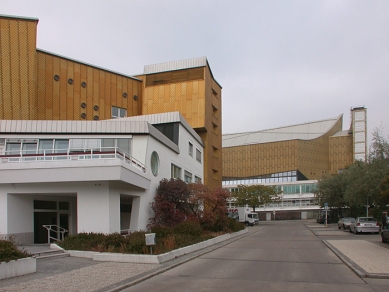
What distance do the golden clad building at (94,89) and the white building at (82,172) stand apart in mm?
10209

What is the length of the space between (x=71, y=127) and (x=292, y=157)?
85.7 meters

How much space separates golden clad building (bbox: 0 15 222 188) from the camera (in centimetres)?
3662

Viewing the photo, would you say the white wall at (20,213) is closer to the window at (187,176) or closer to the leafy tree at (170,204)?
the leafy tree at (170,204)

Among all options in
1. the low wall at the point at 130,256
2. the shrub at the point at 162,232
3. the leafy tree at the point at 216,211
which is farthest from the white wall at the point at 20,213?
the leafy tree at the point at 216,211

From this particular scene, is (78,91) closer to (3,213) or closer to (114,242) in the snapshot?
(3,213)

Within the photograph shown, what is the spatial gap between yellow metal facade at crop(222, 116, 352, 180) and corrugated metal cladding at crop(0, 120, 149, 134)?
84.0 metres

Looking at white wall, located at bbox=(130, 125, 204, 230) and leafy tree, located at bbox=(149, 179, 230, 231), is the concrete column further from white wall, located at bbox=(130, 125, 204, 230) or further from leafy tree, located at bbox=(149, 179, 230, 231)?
leafy tree, located at bbox=(149, 179, 230, 231)

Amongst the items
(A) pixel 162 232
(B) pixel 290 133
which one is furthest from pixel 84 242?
(B) pixel 290 133

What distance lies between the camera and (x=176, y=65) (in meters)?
47.7

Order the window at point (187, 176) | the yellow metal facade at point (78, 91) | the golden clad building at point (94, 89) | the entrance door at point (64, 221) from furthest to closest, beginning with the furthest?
the yellow metal facade at point (78, 91) < the window at point (187, 176) < the golden clad building at point (94, 89) < the entrance door at point (64, 221)

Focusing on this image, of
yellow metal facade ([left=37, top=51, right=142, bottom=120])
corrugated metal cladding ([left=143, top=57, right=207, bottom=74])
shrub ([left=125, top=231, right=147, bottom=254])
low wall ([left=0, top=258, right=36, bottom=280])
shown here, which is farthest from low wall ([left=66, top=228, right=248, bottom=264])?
corrugated metal cladding ([left=143, top=57, right=207, bottom=74])

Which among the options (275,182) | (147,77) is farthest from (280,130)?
(147,77)

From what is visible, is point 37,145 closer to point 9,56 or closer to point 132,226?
point 132,226

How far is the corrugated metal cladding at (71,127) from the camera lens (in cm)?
2667
